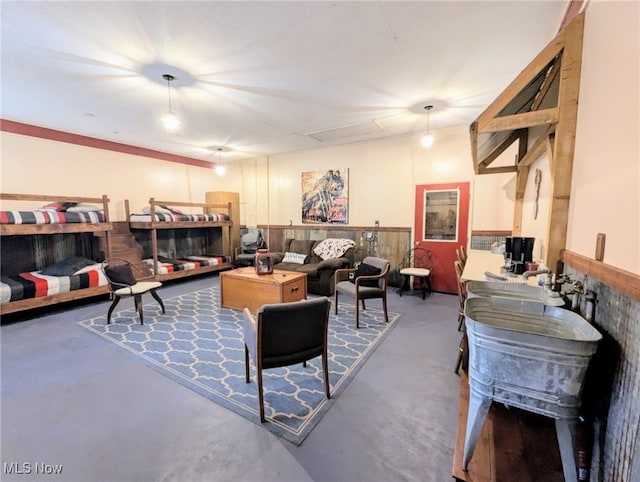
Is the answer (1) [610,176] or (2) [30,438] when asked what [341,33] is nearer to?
(1) [610,176]

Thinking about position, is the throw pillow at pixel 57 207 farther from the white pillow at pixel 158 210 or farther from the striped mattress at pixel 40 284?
the white pillow at pixel 158 210

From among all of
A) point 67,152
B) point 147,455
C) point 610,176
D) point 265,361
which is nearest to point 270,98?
point 265,361

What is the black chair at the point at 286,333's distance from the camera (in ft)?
5.89

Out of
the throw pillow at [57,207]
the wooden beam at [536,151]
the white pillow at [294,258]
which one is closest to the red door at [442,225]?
the wooden beam at [536,151]

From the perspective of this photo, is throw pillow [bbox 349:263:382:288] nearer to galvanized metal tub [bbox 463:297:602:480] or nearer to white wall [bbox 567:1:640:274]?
white wall [bbox 567:1:640:274]

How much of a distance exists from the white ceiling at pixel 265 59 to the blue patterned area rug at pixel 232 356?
276cm

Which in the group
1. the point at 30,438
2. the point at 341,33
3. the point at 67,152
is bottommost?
the point at 30,438

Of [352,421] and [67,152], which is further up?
[67,152]

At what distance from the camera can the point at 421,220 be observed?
4.98 meters

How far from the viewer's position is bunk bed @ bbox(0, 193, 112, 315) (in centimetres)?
362

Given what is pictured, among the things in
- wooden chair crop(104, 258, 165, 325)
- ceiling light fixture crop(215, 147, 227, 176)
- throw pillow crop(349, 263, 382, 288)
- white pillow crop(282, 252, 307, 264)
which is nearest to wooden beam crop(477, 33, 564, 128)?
throw pillow crop(349, 263, 382, 288)

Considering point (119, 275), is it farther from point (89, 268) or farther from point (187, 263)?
point (187, 263)

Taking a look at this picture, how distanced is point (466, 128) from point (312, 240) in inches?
133

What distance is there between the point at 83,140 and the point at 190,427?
212 inches
